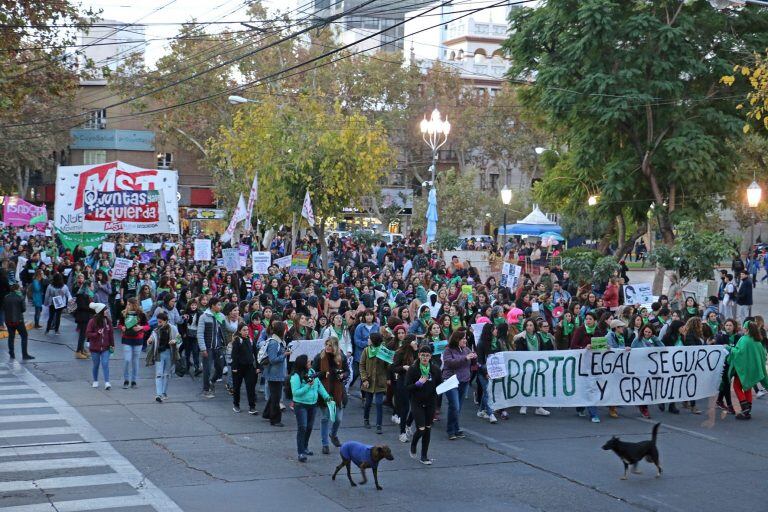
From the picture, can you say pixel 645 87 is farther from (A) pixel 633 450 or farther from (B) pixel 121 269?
(A) pixel 633 450

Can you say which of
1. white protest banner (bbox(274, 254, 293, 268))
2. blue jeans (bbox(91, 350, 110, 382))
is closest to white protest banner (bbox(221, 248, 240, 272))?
white protest banner (bbox(274, 254, 293, 268))

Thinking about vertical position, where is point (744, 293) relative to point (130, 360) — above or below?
Answer: above

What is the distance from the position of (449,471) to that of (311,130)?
75.7ft

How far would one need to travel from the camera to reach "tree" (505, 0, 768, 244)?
2712cm

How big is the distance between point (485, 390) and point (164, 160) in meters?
58.1

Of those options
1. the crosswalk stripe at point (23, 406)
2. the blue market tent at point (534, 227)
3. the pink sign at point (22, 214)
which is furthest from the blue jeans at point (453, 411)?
the pink sign at point (22, 214)

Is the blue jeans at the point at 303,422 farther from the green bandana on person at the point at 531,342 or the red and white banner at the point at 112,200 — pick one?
the red and white banner at the point at 112,200

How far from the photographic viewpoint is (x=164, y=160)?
69.4 m

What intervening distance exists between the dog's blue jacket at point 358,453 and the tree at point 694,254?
14.8 m

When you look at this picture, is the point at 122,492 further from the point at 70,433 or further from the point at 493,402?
the point at 493,402

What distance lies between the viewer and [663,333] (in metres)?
16.2

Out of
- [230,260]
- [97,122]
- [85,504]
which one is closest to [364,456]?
[85,504]

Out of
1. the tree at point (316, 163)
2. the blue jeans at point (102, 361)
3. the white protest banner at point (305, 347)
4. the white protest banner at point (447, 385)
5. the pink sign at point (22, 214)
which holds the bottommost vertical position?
the blue jeans at point (102, 361)

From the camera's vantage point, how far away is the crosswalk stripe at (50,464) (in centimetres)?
1118
